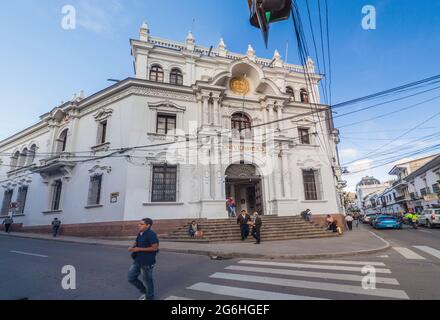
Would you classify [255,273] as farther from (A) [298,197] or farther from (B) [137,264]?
(A) [298,197]

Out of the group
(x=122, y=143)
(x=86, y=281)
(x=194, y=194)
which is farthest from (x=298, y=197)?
(x=86, y=281)

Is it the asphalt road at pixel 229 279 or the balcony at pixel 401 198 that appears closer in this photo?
the asphalt road at pixel 229 279

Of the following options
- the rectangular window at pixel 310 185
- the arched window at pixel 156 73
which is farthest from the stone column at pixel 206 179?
the rectangular window at pixel 310 185

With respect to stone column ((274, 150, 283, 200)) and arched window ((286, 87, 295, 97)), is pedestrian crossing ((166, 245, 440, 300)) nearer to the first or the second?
stone column ((274, 150, 283, 200))

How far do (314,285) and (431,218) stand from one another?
23.4m

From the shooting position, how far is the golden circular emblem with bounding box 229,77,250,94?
19047 mm

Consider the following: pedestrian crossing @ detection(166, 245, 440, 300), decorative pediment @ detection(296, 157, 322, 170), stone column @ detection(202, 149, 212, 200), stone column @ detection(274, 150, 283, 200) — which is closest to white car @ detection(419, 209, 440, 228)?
decorative pediment @ detection(296, 157, 322, 170)

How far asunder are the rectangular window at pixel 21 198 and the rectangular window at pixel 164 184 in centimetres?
1500

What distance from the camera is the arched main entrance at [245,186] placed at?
1725 cm

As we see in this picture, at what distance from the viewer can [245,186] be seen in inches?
767

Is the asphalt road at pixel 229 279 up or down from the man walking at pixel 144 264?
down

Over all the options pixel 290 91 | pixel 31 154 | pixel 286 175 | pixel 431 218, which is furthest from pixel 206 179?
pixel 431 218

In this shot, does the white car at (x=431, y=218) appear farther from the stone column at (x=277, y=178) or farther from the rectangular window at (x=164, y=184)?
the rectangular window at (x=164, y=184)
